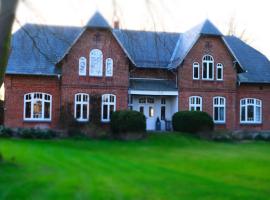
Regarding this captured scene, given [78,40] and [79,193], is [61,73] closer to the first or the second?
[78,40]

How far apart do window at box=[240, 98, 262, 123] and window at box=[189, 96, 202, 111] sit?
3649mm

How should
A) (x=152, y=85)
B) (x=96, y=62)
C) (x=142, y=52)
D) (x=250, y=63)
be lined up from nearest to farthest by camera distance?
(x=96, y=62)
(x=152, y=85)
(x=142, y=52)
(x=250, y=63)

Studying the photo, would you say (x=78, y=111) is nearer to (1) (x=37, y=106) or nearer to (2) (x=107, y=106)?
(2) (x=107, y=106)

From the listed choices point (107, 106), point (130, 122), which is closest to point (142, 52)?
point (107, 106)

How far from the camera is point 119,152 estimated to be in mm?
21500

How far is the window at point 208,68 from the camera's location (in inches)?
1316

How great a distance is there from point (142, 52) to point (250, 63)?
29.2ft

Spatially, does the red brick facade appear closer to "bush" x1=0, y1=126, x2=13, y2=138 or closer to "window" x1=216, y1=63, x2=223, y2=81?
"window" x1=216, y1=63, x2=223, y2=81

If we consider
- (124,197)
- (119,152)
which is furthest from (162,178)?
(119,152)

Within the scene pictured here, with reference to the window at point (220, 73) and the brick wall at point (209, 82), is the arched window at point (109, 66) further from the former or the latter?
the window at point (220, 73)

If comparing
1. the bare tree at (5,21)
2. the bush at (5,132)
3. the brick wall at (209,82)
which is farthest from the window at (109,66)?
the bare tree at (5,21)

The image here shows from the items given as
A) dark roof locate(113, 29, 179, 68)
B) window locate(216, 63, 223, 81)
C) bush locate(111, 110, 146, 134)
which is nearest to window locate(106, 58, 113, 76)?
dark roof locate(113, 29, 179, 68)

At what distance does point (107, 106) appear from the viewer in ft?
103

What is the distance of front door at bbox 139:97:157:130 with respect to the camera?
34.1 meters
